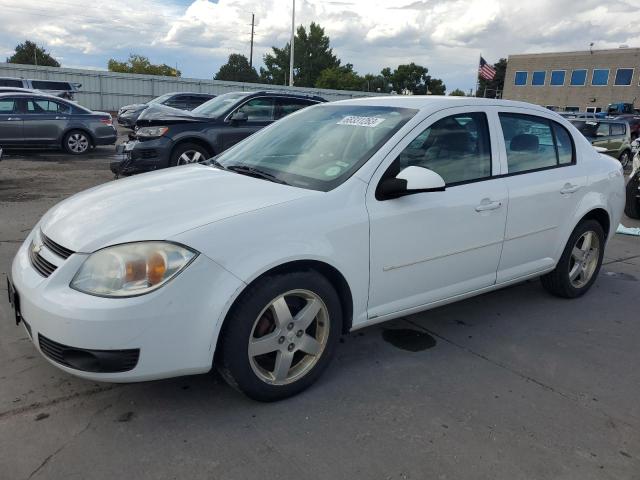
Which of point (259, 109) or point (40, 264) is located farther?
Result: point (259, 109)

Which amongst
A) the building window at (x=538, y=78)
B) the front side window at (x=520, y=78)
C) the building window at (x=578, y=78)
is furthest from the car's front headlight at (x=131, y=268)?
the front side window at (x=520, y=78)

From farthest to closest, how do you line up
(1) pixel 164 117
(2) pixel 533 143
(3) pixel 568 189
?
(1) pixel 164 117
(3) pixel 568 189
(2) pixel 533 143

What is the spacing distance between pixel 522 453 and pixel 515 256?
1.71 meters

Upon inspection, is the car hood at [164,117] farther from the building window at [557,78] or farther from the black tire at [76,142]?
the building window at [557,78]

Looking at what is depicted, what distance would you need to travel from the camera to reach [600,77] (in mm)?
58188

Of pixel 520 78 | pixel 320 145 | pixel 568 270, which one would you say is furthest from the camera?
pixel 520 78

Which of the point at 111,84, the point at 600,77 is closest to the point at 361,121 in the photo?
the point at 111,84

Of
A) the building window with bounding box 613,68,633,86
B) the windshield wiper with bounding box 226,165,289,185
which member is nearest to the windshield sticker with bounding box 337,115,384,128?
the windshield wiper with bounding box 226,165,289,185

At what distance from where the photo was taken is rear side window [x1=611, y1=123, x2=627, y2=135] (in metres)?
15.5

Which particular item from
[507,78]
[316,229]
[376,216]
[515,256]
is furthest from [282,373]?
[507,78]

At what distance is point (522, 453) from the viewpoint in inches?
101

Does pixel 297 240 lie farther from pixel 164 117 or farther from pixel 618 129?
pixel 618 129

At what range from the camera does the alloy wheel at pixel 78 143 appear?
13.4 metres

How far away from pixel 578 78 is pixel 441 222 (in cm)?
6610
